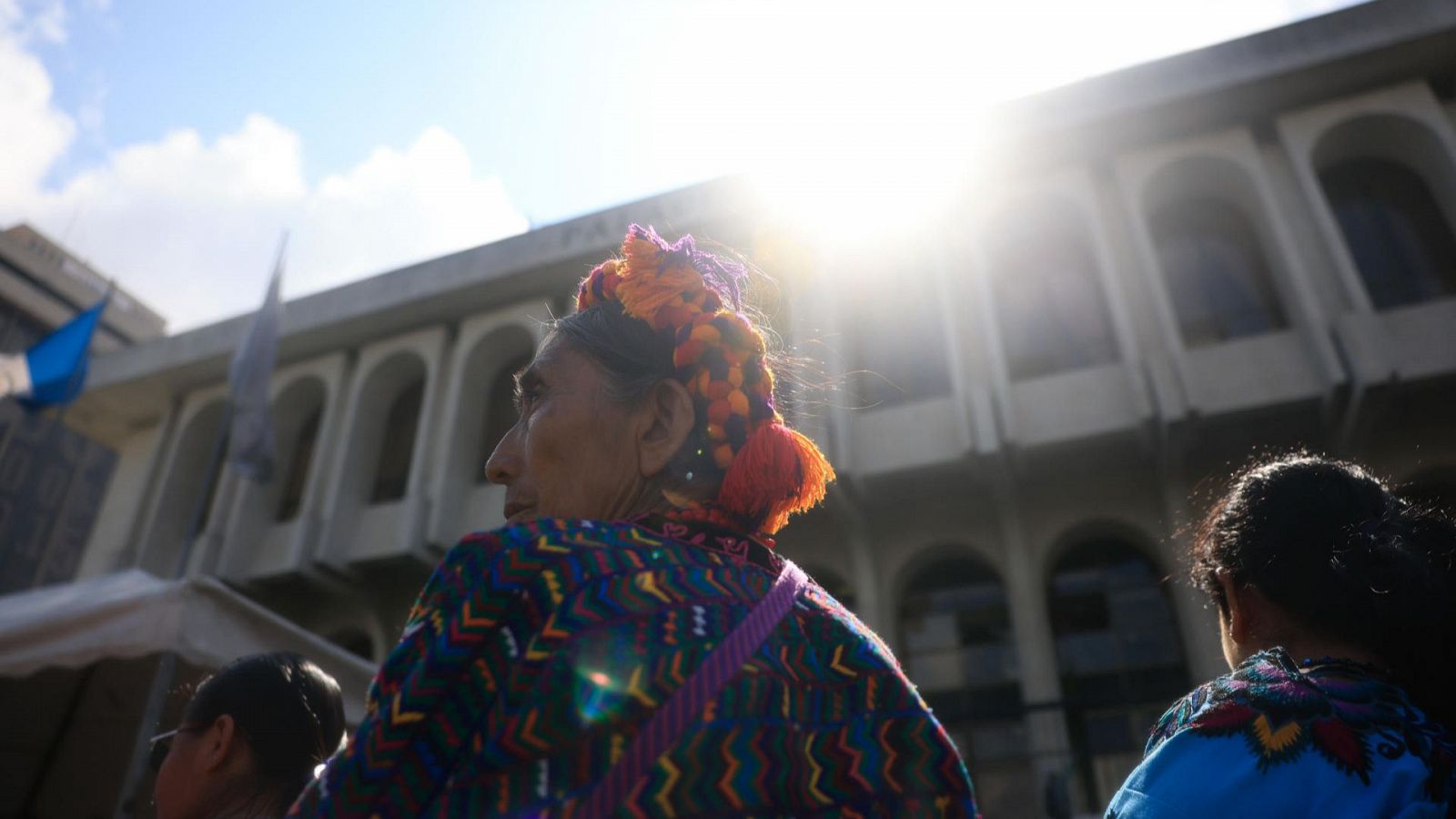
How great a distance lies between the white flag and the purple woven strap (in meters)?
11.1

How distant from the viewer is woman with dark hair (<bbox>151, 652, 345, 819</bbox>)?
210cm

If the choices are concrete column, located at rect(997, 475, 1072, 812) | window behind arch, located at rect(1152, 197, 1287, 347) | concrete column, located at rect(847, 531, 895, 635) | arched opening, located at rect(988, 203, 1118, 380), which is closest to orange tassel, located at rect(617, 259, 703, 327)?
concrete column, located at rect(997, 475, 1072, 812)

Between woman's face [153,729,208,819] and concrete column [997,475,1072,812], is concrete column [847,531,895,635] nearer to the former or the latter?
concrete column [997,475,1072,812]

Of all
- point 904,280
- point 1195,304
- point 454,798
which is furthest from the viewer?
point 904,280

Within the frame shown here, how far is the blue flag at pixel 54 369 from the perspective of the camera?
12055 millimetres

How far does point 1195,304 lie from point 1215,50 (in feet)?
9.19

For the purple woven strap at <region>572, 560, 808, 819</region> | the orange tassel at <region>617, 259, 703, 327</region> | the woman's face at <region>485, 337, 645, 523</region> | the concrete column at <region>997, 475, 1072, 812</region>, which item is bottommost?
the purple woven strap at <region>572, 560, 808, 819</region>

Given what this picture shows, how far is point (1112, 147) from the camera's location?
10.2 m

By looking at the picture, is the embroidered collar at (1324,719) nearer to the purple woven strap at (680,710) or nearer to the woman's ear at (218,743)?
the purple woven strap at (680,710)

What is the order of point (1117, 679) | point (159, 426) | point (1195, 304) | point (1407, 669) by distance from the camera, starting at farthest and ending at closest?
point (159, 426) → point (1195, 304) → point (1117, 679) → point (1407, 669)

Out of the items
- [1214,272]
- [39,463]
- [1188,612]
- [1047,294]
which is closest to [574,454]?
[1188,612]

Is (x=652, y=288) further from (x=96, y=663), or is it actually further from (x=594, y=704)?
(x=96, y=663)

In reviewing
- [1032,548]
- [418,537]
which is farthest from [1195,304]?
[418,537]

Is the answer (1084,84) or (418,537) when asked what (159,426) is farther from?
(1084,84)
